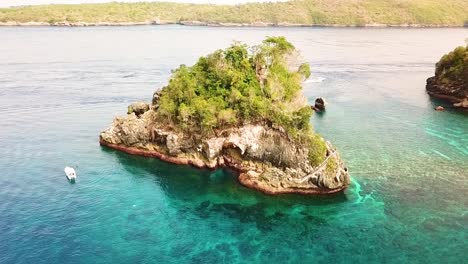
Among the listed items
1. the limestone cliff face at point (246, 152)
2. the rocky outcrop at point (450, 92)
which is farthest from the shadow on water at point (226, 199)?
the rocky outcrop at point (450, 92)

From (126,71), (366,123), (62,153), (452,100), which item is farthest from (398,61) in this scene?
(62,153)

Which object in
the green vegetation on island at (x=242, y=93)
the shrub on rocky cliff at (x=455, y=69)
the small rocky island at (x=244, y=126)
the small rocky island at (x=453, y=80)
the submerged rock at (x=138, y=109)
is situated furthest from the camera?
the shrub on rocky cliff at (x=455, y=69)

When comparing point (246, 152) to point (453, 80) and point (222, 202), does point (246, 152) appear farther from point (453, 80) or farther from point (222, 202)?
point (453, 80)

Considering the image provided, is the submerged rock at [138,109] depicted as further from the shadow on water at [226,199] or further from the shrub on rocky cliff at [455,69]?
the shrub on rocky cliff at [455,69]

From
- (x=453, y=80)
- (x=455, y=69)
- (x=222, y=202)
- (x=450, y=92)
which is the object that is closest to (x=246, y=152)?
(x=222, y=202)

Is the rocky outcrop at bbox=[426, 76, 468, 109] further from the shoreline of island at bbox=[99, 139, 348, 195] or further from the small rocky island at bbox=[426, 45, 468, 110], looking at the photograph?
the shoreline of island at bbox=[99, 139, 348, 195]

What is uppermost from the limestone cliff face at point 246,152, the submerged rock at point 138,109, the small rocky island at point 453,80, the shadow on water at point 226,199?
the small rocky island at point 453,80
